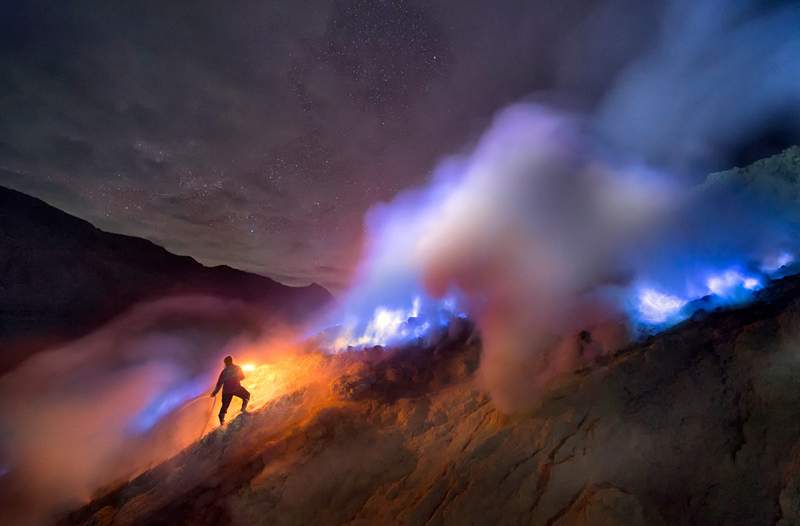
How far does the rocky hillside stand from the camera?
1747 centimetres

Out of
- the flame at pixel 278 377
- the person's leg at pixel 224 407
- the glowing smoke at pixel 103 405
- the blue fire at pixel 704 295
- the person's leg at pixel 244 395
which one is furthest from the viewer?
the flame at pixel 278 377

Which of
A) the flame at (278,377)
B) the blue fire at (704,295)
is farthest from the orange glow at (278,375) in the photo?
the blue fire at (704,295)

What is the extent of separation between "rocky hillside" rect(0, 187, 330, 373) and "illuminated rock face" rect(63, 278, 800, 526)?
15862 mm

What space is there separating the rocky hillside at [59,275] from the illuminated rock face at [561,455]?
1586 centimetres

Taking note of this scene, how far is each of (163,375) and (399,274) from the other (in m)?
11.2

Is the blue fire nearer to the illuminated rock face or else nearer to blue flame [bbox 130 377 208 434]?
the illuminated rock face

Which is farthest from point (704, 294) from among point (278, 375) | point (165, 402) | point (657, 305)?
point (165, 402)

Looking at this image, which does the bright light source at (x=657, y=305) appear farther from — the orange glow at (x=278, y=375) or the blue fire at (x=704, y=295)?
the orange glow at (x=278, y=375)

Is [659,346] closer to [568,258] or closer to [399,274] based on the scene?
[568,258]

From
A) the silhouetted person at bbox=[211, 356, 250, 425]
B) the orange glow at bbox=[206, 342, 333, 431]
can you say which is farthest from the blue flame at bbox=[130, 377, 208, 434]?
the silhouetted person at bbox=[211, 356, 250, 425]

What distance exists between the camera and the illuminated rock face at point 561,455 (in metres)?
4.18

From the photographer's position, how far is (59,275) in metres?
19.2

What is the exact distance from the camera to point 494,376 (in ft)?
23.4

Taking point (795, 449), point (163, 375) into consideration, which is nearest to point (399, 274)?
point (163, 375)
